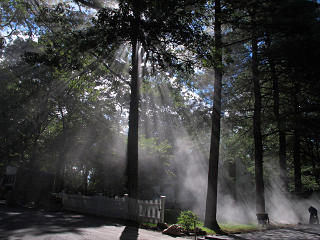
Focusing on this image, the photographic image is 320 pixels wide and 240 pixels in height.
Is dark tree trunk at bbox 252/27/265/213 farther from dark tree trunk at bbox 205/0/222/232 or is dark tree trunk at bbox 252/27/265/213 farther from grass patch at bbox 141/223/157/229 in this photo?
grass patch at bbox 141/223/157/229

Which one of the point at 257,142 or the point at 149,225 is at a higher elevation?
the point at 257,142

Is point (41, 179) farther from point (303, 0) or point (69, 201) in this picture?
point (303, 0)

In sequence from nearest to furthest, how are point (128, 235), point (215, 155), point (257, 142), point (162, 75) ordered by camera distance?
point (128, 235)
point (215, 155)
point (162, 75)
point (257, 142)

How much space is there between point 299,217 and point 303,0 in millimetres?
16393

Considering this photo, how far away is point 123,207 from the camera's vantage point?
1195 centimetres

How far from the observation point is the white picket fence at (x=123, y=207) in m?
10.6

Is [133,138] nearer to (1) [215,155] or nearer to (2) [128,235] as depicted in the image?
(1) [215,155]

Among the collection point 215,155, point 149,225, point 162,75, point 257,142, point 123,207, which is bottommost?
point 149,225

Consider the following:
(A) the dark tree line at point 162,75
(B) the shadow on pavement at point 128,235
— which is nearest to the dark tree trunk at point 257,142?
(A) the dark tree line at point 162,75

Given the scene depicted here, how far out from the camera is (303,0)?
12672 millimetres

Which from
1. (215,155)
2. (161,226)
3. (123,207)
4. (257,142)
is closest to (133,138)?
(123,207)

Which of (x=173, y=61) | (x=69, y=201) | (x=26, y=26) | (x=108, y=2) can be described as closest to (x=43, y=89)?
(x=26, y=26)

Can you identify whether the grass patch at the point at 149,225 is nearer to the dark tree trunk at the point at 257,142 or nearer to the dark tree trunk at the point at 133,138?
the dark tree trunk at the point at 133,138

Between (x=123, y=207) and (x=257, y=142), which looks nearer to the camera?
(x=123, y=207)
